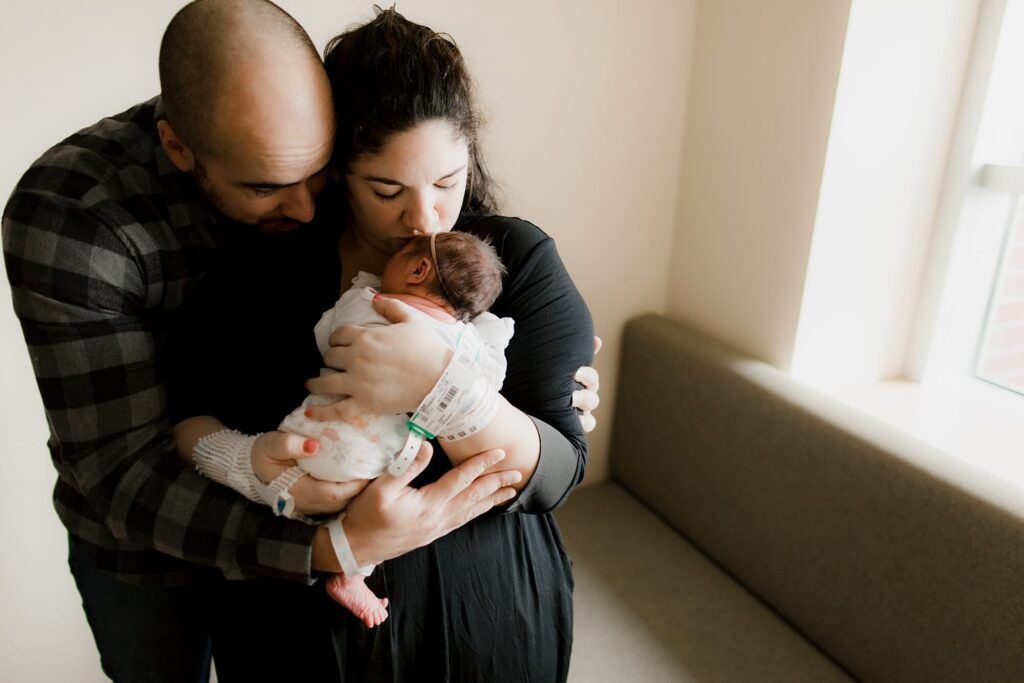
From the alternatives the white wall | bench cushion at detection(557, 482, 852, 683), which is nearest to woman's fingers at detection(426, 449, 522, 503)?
bench cushion at detection(557, 482, 852, 683)

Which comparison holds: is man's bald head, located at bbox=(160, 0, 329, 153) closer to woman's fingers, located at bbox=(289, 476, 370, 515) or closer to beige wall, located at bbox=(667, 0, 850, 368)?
woman's fingers, located at bbox=(289, 476, 370, 515)

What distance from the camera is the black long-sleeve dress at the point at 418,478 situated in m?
0.99

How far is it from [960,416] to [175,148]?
1767 millimetres

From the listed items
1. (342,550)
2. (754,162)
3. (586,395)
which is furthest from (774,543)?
(342,550)

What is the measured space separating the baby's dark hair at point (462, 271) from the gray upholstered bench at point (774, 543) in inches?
37.6

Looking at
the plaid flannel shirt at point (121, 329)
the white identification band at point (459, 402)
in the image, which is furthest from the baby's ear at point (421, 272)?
the plaid flannel shirt at point (121, 329)

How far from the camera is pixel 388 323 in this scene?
890mm

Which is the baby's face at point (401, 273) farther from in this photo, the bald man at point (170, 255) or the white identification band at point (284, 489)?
the white identification band at point (284, 489)

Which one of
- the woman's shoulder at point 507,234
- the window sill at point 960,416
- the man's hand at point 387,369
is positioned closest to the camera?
the man's hand at point 387,369

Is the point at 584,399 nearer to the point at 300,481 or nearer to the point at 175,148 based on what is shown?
the point at 300,481

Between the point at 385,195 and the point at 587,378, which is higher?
the point at 385,195

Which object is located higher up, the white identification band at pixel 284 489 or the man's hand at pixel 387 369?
the man's hand at pixel 387 369

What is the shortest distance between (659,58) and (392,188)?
1217 millimetres

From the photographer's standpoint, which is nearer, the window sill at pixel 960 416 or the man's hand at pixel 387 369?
the man's hand at pixel 387 369
